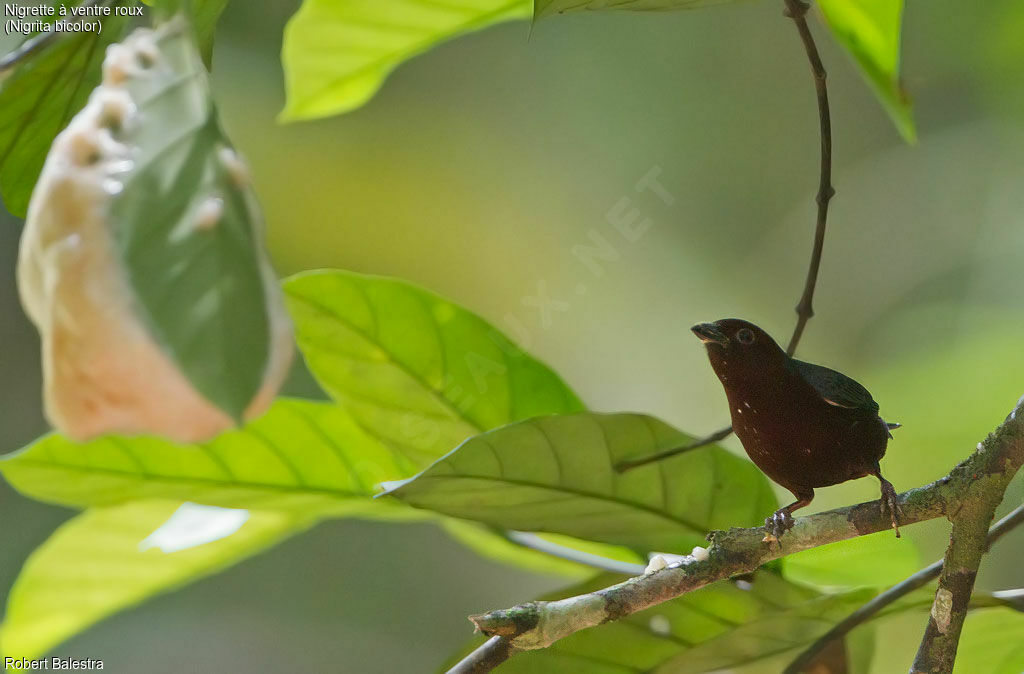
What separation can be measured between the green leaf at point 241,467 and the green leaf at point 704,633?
0.12m

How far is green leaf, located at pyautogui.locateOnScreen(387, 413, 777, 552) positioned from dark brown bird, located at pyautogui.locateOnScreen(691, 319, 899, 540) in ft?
0.20

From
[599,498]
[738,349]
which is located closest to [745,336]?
[738,349]

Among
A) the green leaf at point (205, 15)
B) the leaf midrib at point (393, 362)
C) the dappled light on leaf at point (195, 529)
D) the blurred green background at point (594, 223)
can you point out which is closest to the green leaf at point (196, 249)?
the green leaf at point (205, 15)

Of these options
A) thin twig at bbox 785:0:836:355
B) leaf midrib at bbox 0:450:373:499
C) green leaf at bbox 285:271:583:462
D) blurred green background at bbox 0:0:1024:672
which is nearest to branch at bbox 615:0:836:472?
thin twig at bbox 785:0:836:355

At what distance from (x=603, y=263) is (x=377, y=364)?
1190 mm

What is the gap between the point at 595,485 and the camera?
1.48ft

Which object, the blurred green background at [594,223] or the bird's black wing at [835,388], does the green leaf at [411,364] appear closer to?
the bird's black wing at [835,388]

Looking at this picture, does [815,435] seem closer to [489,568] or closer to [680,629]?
[680,629]

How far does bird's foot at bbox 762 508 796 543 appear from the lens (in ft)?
1.15

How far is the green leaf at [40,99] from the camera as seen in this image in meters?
0.36

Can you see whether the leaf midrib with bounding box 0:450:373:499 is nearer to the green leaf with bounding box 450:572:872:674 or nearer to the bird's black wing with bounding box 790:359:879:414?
the green leaf with bounding box 450:572:872:674

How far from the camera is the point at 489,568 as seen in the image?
203 cm

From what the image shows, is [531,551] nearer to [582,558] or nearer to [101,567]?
[582,558]

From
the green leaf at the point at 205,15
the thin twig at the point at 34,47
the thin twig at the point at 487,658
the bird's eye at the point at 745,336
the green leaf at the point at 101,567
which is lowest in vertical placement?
the green leaf at the point at 101,567
